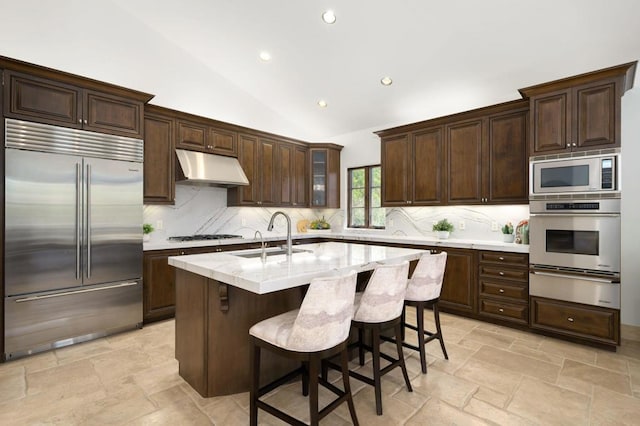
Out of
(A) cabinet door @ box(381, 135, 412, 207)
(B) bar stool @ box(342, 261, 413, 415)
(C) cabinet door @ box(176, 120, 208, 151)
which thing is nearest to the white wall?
(A) cabinet door @ box(381, 135, 412, 207)

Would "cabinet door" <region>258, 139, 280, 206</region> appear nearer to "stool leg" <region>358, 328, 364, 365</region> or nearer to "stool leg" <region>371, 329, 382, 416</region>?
"stool leg" <region>358, 328, 364, 365</region>

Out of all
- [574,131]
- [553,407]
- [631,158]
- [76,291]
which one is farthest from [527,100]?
[76,291]

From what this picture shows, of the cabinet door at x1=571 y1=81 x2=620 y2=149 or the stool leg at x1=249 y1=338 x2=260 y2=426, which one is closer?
the stool leg at x1=249 y1=338 x2=260 y2=426

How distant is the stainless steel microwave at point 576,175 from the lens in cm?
307

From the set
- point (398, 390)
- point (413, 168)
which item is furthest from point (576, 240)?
point (398, 390)

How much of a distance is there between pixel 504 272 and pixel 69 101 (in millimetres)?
4994

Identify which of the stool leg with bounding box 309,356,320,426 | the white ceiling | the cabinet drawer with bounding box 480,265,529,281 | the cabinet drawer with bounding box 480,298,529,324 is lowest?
the cabinet drawer with bounding box 480,298,529,324

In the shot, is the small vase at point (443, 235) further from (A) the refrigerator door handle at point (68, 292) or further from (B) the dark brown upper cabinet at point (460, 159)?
(A) the refrigerator door handle at point (68, 292)

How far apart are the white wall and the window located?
307cm

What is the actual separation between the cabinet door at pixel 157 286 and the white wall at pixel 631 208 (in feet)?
16.9

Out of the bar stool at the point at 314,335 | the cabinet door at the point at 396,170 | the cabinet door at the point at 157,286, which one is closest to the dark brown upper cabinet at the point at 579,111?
the cabinet door at the point at 396,170

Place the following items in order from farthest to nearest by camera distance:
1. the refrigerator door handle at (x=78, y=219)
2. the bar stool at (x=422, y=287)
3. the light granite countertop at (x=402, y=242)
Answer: the light granite countertop at (x=402, y=242) → the refrigerator door handle at (x=78, y=219) → the bar stool at (x=422, y=287)

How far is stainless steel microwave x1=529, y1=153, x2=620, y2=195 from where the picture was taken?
3.07 m

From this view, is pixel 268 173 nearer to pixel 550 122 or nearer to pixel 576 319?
pixel 550 122
